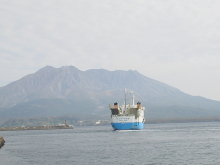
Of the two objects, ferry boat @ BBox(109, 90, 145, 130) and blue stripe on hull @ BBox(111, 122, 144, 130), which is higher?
ferry boat @ BBox(109, 90, 145, 130)

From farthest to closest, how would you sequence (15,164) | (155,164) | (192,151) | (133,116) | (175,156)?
1. (133,116)
2. (192,151)
3. (175,156)
4. (15,164)
5. (155,164)

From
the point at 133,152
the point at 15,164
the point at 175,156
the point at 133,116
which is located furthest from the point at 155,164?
the point at 133,116

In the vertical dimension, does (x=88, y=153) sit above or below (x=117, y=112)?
below

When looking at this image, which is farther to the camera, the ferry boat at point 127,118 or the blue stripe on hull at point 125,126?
the blue stripe on hull at point 125,126

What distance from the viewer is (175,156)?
188 ft

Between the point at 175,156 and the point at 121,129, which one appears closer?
the point at 175,156

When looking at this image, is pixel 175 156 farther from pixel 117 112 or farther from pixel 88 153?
pixel 117 112

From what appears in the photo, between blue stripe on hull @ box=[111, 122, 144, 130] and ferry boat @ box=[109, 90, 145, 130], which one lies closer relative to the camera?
ferry boat @ box=[109, 90, 145, 130]

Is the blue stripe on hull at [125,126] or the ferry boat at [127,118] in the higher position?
the ferry boat at [127,118]

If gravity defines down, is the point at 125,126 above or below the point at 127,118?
below

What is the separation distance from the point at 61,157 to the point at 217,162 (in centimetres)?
2322

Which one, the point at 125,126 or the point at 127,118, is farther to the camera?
the point at 125,126

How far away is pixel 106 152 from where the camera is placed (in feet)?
211

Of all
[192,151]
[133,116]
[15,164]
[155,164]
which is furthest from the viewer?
[133,116]
